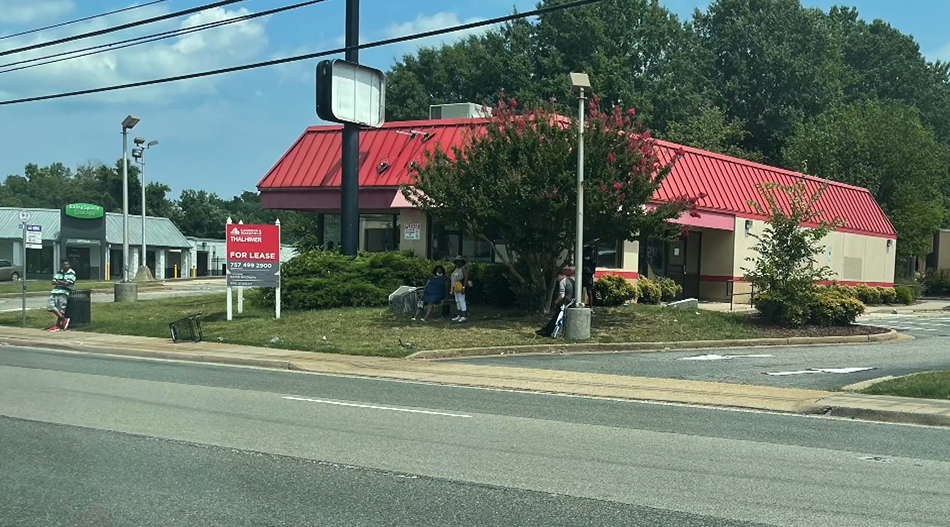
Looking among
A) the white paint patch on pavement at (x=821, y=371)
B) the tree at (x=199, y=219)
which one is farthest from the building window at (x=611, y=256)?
the tree at (x=199, y=219)

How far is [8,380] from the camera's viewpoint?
14023mm

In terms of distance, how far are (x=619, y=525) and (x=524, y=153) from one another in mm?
15391

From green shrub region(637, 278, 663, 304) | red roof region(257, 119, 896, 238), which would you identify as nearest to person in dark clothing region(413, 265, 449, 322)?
red roof region(257, 119, 896, 238)

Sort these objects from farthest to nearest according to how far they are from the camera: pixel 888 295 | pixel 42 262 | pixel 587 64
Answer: pixel 42 262, pixel 587 64, pixel 888 295

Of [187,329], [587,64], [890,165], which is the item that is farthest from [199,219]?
[187,329]

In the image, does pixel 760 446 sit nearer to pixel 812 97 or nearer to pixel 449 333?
pixel 449 333

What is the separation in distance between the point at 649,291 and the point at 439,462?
18849mm

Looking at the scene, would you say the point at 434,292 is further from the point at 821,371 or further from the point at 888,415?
the point at 888,415

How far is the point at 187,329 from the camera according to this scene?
70.3 ft

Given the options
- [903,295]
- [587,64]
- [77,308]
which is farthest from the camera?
[587,64]

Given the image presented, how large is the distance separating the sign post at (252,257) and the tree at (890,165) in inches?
1277

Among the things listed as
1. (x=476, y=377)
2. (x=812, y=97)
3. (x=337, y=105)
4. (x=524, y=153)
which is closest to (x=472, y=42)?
(x=812, y=97)

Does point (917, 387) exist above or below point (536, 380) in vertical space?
above

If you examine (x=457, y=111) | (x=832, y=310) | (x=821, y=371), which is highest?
(x=457, y=111)
